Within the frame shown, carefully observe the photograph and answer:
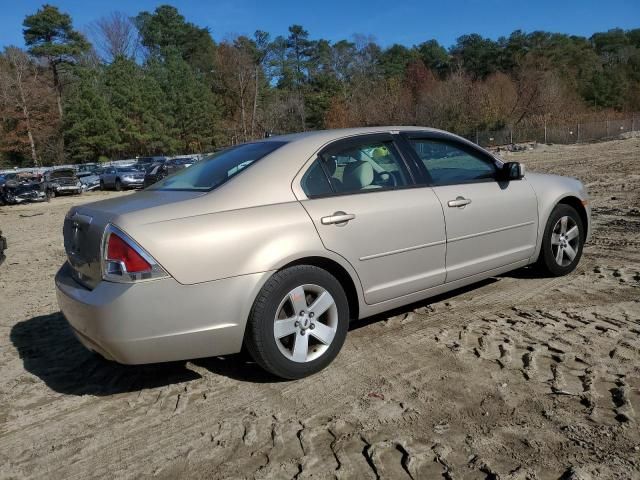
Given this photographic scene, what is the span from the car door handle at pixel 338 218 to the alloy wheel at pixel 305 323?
16.4 inches

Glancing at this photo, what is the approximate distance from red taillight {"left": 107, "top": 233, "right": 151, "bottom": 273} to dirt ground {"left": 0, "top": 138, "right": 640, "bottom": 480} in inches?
34.2

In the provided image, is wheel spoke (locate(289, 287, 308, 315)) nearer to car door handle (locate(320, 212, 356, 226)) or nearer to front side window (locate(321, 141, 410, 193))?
car door handle (locate(320, 212, 356, 226))

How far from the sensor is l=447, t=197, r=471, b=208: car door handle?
423 cm

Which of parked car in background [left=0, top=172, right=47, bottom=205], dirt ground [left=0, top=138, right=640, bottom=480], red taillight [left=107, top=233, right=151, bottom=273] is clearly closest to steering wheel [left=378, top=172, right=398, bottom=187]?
dirt ground [left=0, top=138, right=640, bottom=480]

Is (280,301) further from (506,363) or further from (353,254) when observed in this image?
(506,363)

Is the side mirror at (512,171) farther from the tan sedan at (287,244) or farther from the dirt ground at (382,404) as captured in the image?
the dirt ground at (382,404)

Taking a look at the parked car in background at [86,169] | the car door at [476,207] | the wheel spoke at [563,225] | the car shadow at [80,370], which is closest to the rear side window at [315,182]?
the car door at [476,207]

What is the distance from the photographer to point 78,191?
28.6 metres

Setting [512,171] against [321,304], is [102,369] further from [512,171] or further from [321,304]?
[512,171]

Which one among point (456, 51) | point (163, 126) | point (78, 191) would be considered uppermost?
point (456, 51)

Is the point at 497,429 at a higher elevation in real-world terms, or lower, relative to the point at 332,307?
lower

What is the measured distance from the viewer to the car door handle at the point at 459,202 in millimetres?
4227

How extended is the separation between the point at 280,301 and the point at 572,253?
336cm

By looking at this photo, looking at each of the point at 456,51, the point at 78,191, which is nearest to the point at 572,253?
the point at 78,191
